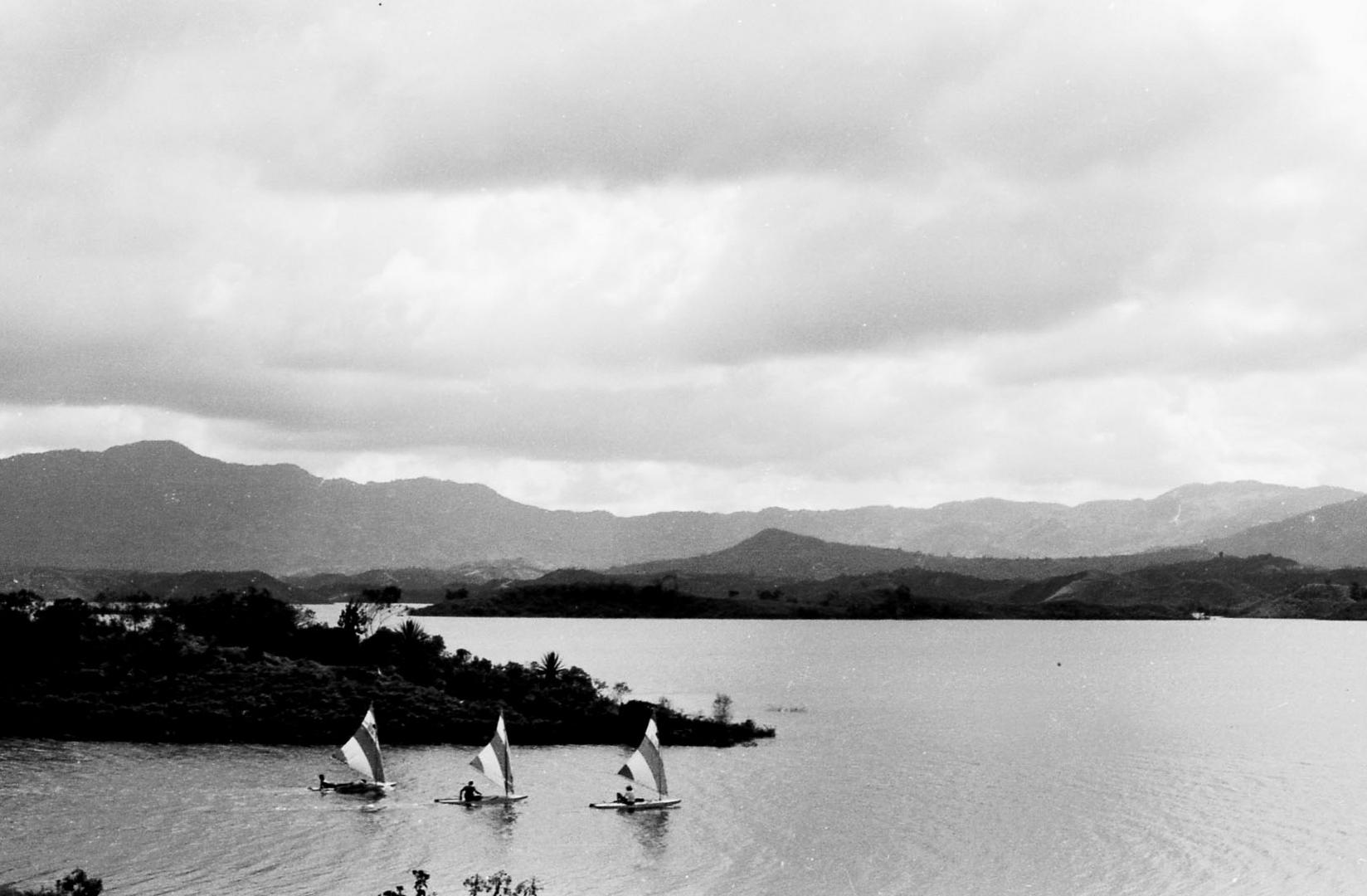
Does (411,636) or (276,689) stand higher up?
(411,636)

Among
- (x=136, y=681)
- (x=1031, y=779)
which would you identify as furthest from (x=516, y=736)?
(x=1031, y=779)

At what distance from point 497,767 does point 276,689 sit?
124ft

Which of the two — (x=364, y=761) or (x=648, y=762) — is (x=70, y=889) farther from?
(x=648, y=762)

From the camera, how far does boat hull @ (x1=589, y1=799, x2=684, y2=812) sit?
241 feet

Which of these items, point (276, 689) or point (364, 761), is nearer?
point (364, 761)

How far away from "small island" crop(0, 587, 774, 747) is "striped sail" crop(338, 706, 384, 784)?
20.6 metres

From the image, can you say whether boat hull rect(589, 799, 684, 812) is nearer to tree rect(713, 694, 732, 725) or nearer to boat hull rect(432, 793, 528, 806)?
boat hull rect(432, 793, 528, 806)

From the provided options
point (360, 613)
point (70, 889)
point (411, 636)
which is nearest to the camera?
point (70, 889)

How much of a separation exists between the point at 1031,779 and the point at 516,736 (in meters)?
37.6

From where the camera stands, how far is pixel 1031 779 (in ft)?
303

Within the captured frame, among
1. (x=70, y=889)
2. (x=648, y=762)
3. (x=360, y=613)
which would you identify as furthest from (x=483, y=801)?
(x=360, y=613)

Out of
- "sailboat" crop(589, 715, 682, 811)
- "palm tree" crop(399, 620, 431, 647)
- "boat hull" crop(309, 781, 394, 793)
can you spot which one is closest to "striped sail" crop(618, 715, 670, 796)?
"sailboat" crop(589, 715, 682, 811)

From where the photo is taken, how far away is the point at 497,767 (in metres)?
75.8

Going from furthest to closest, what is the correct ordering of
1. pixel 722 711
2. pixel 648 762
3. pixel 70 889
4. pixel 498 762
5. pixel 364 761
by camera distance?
pixel 722 711, pixel 364 761, pixel 498 762, pixel 648 762, pixel 70 889
